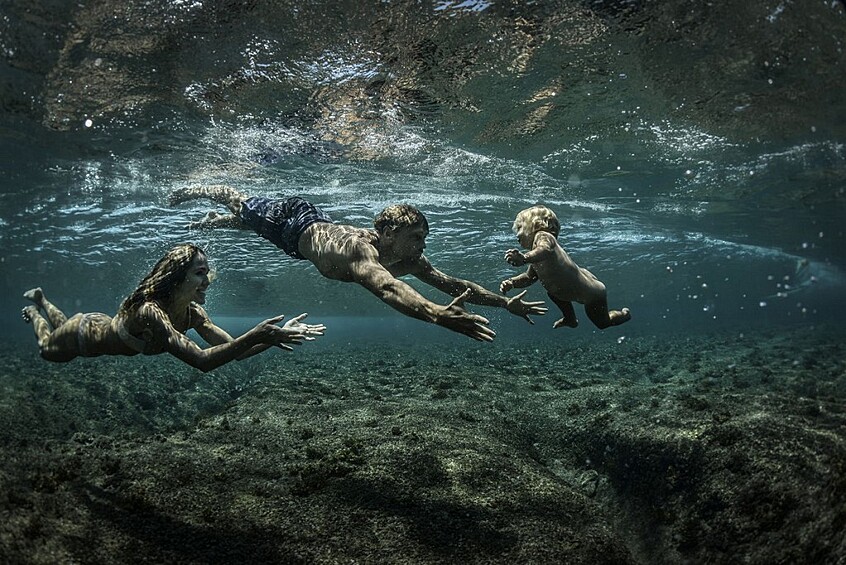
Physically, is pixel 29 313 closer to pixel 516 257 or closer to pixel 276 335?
pixel 276 335

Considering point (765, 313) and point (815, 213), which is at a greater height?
point (815, 213)

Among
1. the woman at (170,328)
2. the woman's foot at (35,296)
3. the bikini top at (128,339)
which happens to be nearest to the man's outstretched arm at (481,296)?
the woman at (170,328)

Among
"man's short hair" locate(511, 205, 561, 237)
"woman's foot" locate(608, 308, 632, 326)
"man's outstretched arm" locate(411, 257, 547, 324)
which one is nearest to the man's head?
"man's outstretched arm" locate(411, 257, 547, 324)

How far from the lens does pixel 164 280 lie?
6078 mm

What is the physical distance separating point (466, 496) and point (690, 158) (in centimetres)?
1513

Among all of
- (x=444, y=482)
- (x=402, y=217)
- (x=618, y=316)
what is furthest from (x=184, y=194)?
(x=618, y=316)

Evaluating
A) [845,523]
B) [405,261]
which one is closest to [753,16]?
[405,261]

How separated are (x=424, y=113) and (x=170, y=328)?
27.7 ft

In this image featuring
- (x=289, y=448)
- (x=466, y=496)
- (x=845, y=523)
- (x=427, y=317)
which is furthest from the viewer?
(x=289, y=448)

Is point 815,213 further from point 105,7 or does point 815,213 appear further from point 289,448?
point 105,7

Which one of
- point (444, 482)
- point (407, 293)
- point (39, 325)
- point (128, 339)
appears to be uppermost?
point (407, 293)

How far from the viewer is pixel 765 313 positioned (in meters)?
132

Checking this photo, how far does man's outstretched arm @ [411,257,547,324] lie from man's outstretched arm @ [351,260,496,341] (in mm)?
1012

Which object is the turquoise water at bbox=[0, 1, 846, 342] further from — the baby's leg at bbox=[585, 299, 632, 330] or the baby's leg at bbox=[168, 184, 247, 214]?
the baby's leg at bbox=[585, 299, 632, 330]
